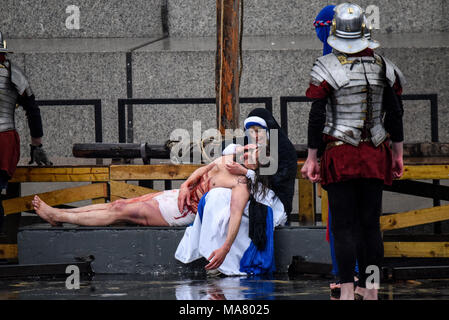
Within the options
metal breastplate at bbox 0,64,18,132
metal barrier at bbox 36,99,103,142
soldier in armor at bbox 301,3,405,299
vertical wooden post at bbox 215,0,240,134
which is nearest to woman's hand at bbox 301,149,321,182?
soldier in armor at bbox 301,3,405,299

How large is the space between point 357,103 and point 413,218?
2910 mm

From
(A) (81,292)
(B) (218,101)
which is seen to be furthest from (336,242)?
(B) (218,101)

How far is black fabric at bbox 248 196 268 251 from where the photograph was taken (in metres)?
7.66

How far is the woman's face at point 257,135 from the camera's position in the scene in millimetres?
8023

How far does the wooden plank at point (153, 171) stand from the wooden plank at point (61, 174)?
0.44ft

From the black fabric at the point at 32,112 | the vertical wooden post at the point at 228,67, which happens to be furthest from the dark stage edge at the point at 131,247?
→ the vertical wooden post at the point at 228,67

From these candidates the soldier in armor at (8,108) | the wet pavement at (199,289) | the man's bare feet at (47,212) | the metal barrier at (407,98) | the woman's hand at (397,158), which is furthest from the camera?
the metal barrier at (407,98)

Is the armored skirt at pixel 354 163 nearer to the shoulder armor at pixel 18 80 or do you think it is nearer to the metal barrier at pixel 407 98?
the shoulder armor at pixel 18 80

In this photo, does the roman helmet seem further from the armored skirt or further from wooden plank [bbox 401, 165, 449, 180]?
wooden plank [bbox 401, 165, 449, 180]

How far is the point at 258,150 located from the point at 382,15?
6863mm

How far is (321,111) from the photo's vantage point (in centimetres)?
580

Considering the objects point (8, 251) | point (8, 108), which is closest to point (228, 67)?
point (8, 108)

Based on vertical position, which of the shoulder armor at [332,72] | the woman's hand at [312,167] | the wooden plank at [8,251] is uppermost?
the shoulder armor at [332,72]
